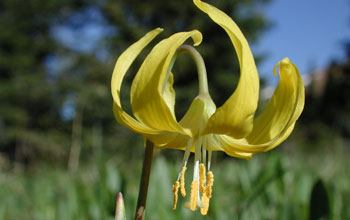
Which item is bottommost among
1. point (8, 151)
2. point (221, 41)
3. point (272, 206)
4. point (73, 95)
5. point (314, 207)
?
point (8, 151)

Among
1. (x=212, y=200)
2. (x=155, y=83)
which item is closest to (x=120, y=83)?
(x=155, y=83)

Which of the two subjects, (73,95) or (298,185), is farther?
(73,95)

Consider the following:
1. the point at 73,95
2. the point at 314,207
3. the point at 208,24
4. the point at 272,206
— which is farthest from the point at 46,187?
the point at 208,24

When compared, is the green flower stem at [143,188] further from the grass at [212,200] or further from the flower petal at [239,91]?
the grass at [212,200]

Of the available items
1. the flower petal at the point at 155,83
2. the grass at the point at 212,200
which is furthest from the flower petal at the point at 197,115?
the grass at the point at 212,200

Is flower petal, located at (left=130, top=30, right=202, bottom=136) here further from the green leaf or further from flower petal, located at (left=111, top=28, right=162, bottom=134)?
the green leaf

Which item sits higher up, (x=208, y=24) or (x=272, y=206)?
(x=208, y=24)

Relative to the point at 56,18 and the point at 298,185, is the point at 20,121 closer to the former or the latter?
the point at 56,18

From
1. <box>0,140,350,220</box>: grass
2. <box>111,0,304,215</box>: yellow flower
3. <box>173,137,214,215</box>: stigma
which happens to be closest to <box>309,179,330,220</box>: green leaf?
<box>0,140,350,220</box>: grass
